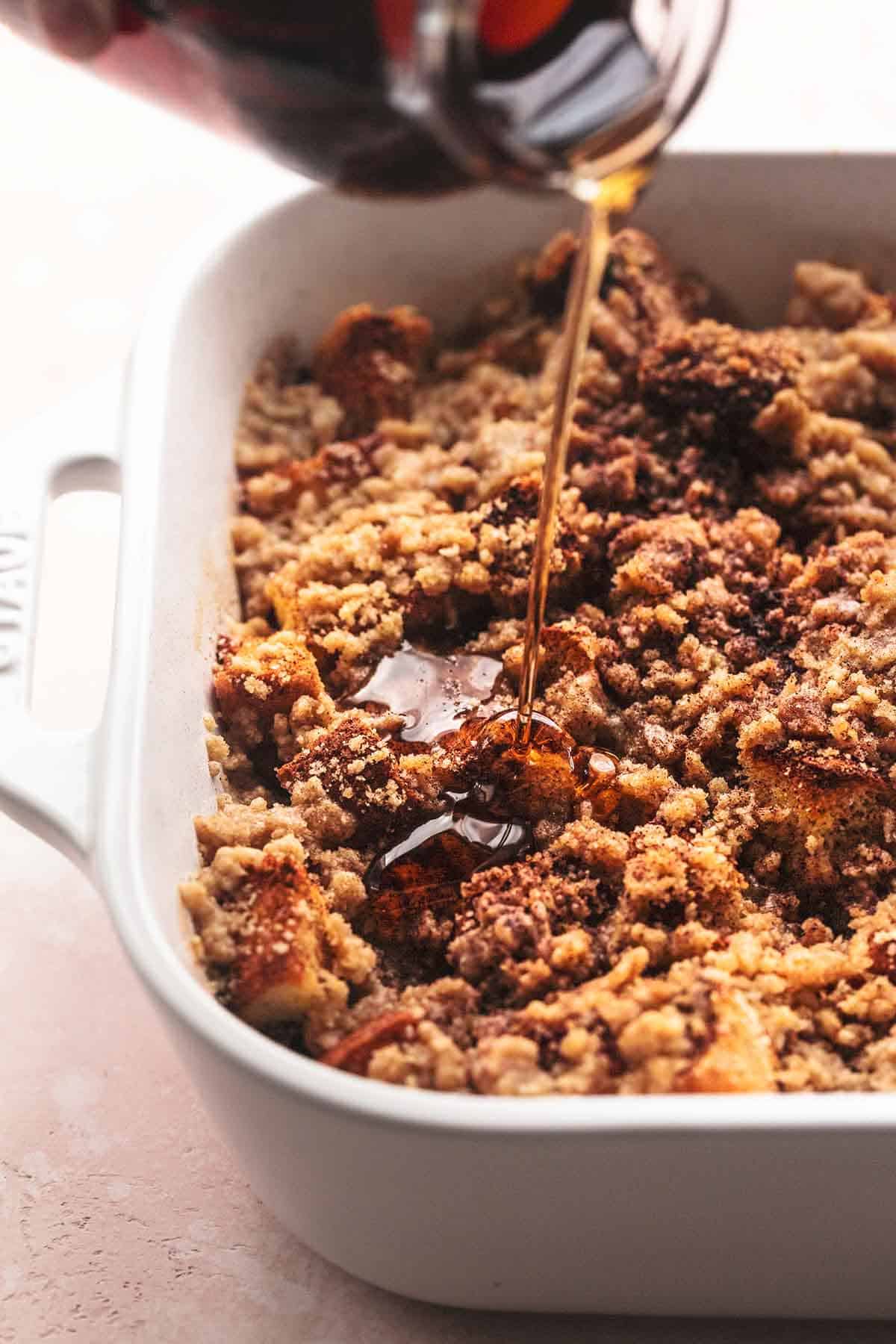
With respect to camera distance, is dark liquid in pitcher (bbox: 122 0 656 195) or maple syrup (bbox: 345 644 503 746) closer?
dark liquid in pitcher (bbox: 122 0 656 195)

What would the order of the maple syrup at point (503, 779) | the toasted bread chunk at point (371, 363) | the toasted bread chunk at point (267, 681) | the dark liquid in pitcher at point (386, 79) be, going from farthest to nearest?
1. the toasted bread chunk at point (371, 363)
2. the toasted bread chunk at point (267, 681)
3. the maple syrup at point (503, 779)
4. the dark liquid in pitcher at point (386, 79)

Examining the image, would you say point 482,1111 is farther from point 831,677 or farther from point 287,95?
point 287,95

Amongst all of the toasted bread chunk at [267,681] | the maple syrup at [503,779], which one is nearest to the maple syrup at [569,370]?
the maple syrup at [503,779]

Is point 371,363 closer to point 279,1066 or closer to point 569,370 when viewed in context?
point 569,370

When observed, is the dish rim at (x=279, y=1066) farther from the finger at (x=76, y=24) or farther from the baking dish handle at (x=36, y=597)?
the finger at (x=76, y=24)

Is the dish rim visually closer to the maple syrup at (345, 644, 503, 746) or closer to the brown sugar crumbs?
the brown sugar crumbs

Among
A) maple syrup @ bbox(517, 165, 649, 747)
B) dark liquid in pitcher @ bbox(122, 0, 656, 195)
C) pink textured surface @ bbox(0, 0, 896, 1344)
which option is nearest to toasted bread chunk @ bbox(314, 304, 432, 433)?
pink textured surface @ bbox(0, 0, 896, 1344)

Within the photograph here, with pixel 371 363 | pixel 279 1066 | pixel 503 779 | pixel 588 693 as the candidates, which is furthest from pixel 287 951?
pixel 371 363
